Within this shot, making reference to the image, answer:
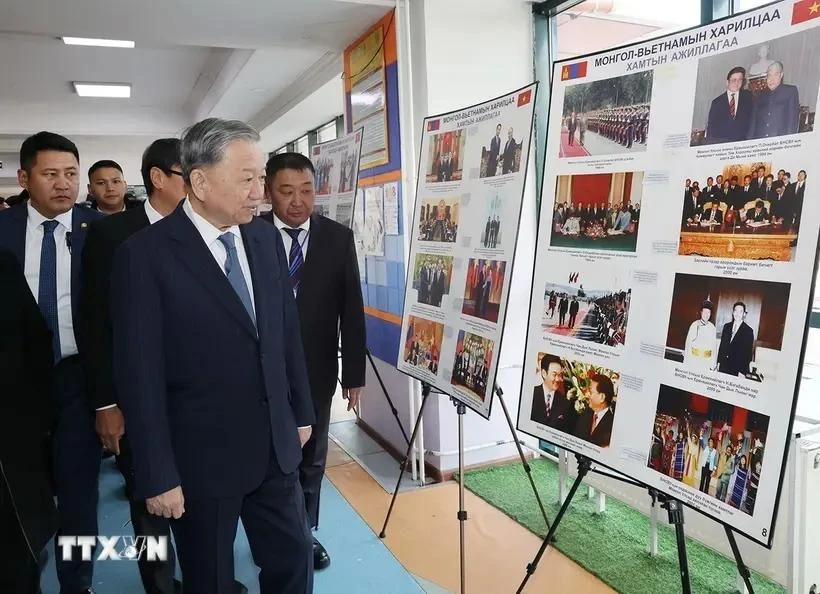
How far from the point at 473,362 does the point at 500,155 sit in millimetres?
770

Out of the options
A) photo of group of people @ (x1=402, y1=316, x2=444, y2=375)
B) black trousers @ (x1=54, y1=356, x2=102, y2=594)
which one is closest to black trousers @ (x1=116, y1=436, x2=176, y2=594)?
black trousers @ (x1=54, y1=356, x2=102, y2=594)

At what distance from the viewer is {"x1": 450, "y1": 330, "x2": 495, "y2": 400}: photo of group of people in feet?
7.31

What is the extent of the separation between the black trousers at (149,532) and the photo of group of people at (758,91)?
1.99 meters

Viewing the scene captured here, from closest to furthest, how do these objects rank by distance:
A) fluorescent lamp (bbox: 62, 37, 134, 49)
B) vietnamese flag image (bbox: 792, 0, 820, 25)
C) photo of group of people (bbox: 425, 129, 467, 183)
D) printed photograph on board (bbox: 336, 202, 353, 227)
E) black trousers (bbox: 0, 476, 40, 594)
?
1. vietnamese flag image (bbox: 792, 0, 820, 25)
2. black trousers (bbox: 0, 476, 40, 594)
3. photo of group of people (bbox: 425, 129, 467, 183)
4. printed photograph on board (bbox: 336, 202, 353, 227)
5. fluorescent lamp (bbox: 62, 37, 134, 49)

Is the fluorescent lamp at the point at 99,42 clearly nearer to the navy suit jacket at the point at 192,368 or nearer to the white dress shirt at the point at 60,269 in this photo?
the white dress shirt at the point at 60,269

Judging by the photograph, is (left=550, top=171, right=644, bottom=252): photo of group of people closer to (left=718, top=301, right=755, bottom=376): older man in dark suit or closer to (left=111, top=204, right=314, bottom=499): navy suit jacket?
(left=718, top=301, right=755, bottom=376): older man in dark suit

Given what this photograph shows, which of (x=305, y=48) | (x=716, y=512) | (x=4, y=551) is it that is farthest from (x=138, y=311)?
(x=305, y=48)

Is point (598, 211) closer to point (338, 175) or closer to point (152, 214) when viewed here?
point (152, 214)

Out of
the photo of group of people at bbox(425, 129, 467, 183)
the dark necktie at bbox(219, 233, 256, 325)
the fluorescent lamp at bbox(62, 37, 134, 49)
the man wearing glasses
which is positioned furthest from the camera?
the fluorescent lamp at bbox(62, 37, 134, 49)

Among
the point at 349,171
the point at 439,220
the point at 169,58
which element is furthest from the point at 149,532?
the point at 169,58

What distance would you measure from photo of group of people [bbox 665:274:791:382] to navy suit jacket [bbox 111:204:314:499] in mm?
1048

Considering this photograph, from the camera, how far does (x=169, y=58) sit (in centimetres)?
616

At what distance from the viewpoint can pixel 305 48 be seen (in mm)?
4348

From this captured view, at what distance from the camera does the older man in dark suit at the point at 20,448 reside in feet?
4.84
